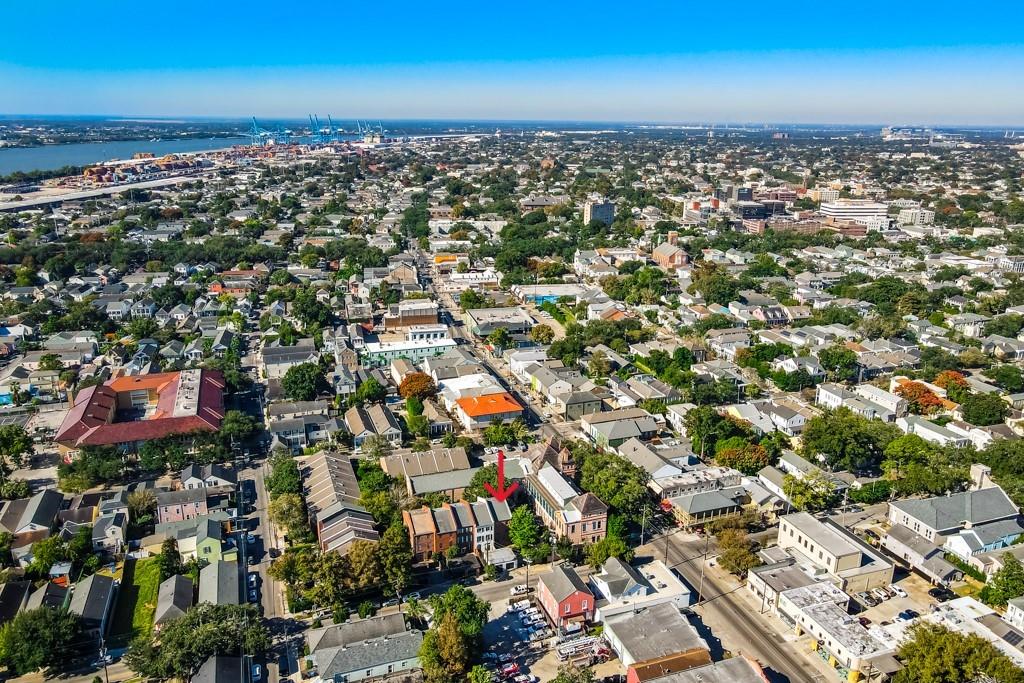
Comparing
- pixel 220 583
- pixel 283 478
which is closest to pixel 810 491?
pixel 283 478

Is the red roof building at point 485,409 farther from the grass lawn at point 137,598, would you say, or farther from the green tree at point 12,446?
the green tree at point 12,446

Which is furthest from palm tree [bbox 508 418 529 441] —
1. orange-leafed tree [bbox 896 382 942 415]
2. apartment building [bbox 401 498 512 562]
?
orange-leafed tree [bbox 896 382 942 415]

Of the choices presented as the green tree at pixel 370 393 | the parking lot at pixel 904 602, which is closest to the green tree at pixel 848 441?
the parking lot at pixel 904 602

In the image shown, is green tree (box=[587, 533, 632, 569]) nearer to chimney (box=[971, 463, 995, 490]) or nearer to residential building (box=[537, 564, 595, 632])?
residential building (box=[537, 564, 595, 632])

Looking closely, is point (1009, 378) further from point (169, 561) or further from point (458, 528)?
point (169, 561)

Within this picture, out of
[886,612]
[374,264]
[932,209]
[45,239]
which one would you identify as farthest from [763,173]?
[886,612]
